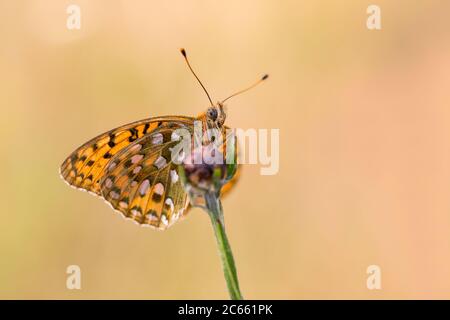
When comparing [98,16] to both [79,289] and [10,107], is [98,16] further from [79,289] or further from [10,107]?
[79,289]

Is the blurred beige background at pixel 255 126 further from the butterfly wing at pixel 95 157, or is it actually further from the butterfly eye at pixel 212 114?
the butterfly eye at pixel 212 114

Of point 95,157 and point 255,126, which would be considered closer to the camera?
point 95,157

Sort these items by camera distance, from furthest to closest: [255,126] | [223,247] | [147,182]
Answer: [255,126] → [147,182] → [223,247]

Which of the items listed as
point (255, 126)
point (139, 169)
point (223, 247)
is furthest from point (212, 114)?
point (255, 126)

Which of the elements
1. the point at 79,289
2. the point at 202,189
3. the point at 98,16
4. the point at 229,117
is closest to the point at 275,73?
the point at 229,117

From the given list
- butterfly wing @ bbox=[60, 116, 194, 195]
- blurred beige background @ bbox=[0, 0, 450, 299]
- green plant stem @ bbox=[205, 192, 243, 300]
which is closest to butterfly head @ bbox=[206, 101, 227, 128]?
butterfly wing @ bbox=[60, 116, 194, 195]

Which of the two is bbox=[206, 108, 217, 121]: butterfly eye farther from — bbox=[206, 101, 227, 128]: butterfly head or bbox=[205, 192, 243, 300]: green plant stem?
bbox=[205, 192, 243, 300]: green plant stem

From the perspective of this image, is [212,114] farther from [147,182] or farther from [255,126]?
[255,126]
